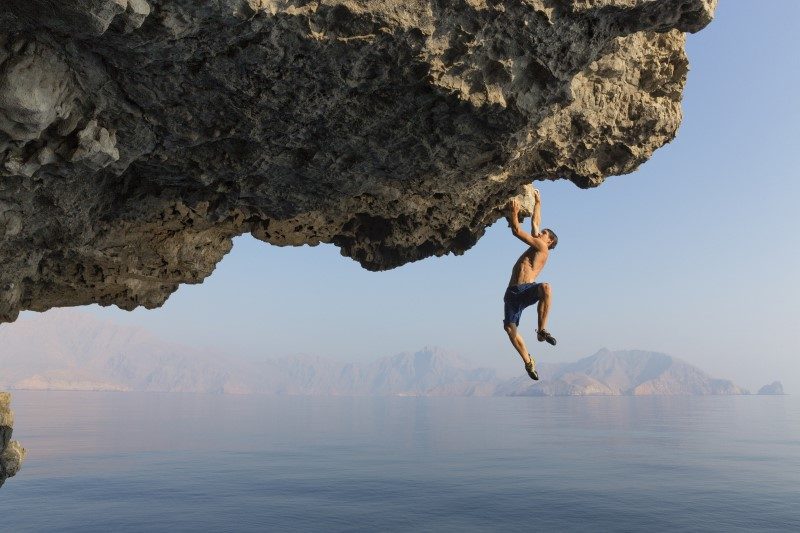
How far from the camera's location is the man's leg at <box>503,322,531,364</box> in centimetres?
1023

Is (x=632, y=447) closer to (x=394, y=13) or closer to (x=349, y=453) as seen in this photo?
(x=349, y=453)

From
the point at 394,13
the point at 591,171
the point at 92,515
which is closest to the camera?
the point at 394,13

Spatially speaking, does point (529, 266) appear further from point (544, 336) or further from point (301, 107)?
point (301, 107)

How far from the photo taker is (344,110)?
22.3 feet

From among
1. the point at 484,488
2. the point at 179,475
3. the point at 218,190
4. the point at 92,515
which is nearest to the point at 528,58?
the point at 218,190

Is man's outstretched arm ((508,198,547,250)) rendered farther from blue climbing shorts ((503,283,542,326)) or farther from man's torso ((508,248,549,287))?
blue climbing shorts ((503,283,542,326))

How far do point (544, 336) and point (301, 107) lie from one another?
19.1 feet

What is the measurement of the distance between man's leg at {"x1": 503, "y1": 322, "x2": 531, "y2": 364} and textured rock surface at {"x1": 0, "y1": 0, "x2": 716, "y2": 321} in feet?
8.30

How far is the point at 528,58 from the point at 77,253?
364 inches

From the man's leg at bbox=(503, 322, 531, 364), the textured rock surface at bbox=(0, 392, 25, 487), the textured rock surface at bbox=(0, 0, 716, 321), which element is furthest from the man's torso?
the textured rock surface at bbox=(0, 392, 25, 487)

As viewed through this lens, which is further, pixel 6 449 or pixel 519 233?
pixel 6 449

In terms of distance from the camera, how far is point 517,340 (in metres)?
10.4

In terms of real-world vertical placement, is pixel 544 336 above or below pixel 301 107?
below

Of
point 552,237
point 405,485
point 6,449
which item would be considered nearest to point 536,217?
point 552,237
